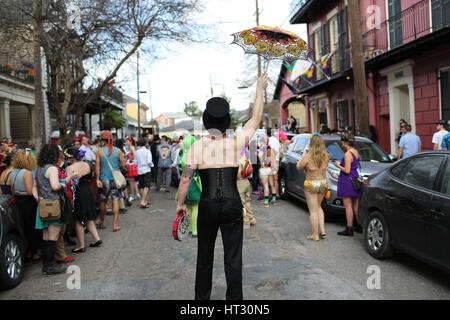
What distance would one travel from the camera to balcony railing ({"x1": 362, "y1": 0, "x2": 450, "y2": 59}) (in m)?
12.2

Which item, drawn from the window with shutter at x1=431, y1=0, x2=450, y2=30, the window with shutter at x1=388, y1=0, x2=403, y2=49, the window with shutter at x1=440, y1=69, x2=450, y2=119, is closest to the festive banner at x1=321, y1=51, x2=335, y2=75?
the window with shutter at x1=388, y1=0, x2=403, y2=49

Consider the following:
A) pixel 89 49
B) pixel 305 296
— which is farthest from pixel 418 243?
pixel 89 49

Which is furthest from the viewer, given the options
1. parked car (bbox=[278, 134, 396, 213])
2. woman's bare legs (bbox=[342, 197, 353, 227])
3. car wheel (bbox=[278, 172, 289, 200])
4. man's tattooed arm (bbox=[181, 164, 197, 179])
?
car wheel (bbox=[278, 172, 289, 200])

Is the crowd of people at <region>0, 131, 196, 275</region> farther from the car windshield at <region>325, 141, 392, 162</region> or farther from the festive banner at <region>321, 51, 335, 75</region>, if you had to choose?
the festive banner at <region>321, 51, 335, 75</region>

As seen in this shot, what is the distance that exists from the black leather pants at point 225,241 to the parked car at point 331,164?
427cm

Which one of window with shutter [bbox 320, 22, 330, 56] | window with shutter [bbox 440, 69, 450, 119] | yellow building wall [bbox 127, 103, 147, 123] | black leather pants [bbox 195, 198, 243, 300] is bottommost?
black leather pants [bbox 195, 198, 243, 300]

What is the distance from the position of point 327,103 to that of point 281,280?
1875 centimetres

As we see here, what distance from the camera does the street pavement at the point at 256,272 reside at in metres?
4.44

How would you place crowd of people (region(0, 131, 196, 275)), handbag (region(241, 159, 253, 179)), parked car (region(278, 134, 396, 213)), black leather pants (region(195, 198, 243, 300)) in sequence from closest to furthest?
1. black leather pants (region(195, 198, 243, 300))
2. crowd of people (region(0, 131, 196, 275))
3. handbag (region(241, 159, 253, 179))
4. parked car (region(278, 134, 396, 213))

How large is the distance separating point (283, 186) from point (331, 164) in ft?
8.83

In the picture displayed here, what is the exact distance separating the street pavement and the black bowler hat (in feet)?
6.08

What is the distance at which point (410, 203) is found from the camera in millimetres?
4879

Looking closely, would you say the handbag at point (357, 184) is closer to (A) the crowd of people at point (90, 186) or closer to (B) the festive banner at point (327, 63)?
(A) the crowd of people at point (90, 186)
